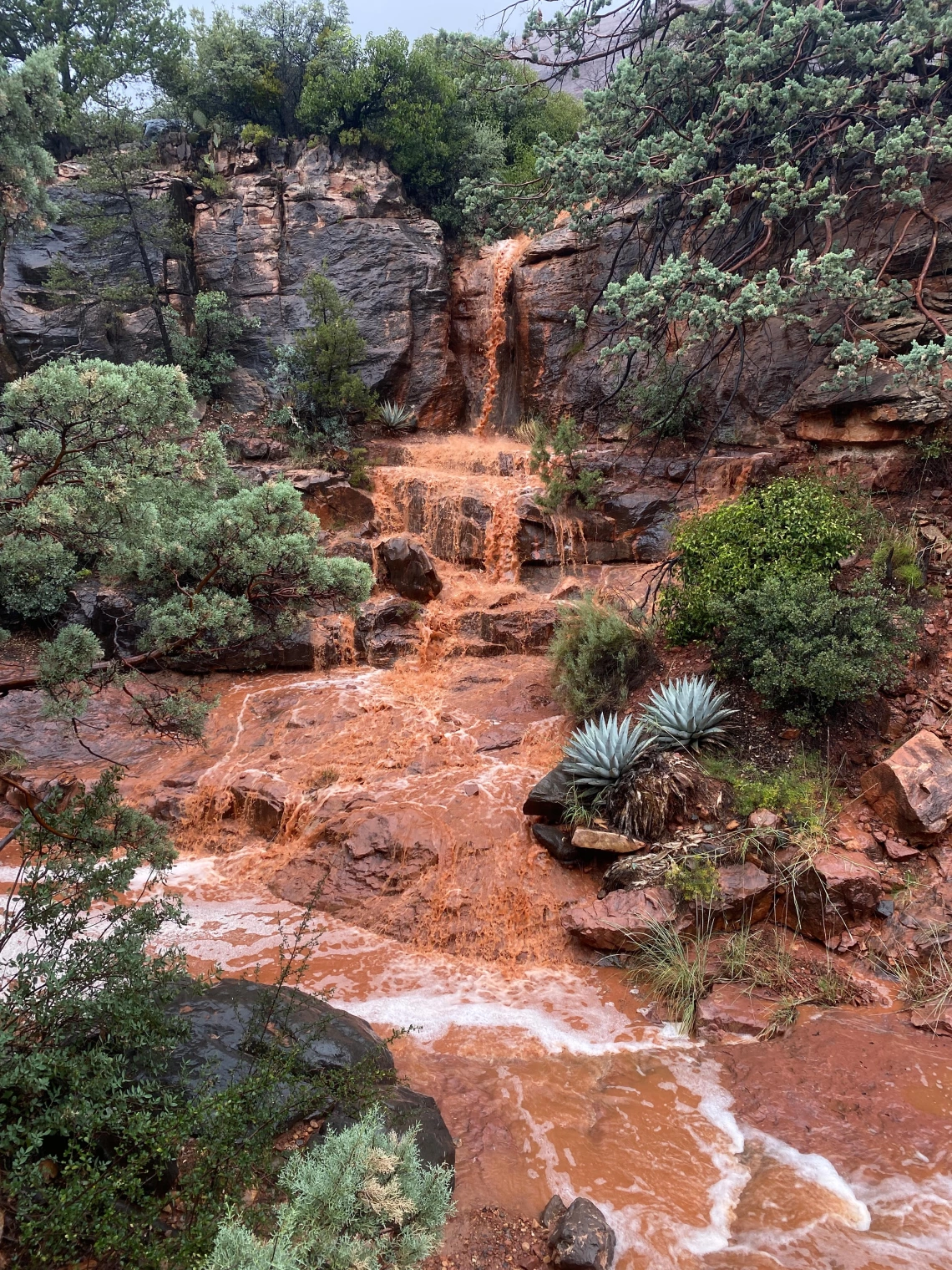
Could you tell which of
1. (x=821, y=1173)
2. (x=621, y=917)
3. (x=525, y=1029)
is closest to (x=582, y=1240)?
(x=821, y=1173)

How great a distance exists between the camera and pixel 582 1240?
3.70 metres

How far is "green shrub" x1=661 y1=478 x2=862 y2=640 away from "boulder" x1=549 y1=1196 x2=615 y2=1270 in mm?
5513

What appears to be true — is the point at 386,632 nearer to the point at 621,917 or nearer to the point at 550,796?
the point at 550,796

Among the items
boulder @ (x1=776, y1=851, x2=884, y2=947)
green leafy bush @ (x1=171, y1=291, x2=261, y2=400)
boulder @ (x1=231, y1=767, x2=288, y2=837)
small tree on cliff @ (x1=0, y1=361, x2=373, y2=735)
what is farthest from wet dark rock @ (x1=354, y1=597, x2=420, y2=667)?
green leafy bush @ (x1=171, y1=291, x2=261, y2=400)

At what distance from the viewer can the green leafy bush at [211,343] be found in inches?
647

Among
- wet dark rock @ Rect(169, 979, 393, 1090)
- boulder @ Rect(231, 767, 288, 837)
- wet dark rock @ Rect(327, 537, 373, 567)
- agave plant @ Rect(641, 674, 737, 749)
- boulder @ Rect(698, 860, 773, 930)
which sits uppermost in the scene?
wet dark rock @ Rect(327, 537, 373, 567)

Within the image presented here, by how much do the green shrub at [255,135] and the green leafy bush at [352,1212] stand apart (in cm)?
2084

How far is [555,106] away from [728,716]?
20355 millimetres

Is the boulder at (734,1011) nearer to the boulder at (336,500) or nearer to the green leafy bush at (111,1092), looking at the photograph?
the green leafy bush at (111,1092)

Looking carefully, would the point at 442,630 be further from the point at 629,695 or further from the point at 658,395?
the point at 658,395

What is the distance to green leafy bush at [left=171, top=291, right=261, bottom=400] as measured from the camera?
16.4 metres

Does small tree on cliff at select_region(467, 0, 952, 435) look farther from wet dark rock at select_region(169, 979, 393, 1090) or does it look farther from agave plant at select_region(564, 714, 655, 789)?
wet dark rock at select_region(169, 979, 393, 1090)

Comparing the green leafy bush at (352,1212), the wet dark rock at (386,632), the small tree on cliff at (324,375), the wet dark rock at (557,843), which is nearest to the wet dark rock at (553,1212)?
A: the green leafy bush at (352,1212)

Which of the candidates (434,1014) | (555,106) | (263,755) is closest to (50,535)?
(434,1014)
